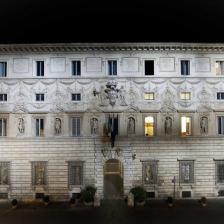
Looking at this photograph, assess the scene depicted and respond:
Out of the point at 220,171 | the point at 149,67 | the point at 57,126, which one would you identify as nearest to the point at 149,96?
the point at 149,67

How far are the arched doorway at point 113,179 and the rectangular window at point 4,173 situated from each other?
460 cm

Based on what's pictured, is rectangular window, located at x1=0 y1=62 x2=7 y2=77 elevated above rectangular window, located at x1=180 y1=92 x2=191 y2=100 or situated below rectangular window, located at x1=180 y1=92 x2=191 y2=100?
above

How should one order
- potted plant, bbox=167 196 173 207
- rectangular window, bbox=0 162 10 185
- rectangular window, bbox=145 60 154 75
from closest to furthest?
potted plant, bbox=167 196 173 207, rectangular window, bbox=0 162 10 185, rectangular window, bbox=145 60 154 75

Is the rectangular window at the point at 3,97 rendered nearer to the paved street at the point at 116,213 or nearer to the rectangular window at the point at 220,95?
the paved street at the point at 116,213

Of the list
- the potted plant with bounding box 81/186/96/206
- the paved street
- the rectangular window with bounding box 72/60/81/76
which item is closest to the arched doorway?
the paved street

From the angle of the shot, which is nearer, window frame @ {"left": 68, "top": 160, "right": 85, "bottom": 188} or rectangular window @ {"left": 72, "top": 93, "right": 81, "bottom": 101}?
window frame @ {"left": 68, "top": 160, "right": 85, "bottom": 188}

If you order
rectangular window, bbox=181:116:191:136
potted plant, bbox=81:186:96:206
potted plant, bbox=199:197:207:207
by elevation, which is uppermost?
rectangular window, bbox=181:116:191:136

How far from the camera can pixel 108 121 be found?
2453cm

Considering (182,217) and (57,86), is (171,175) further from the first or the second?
(57,86)

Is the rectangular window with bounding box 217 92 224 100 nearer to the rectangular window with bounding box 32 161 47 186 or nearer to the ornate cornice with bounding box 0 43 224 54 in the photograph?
the ornate cornice with bounding box 0 43 224 54

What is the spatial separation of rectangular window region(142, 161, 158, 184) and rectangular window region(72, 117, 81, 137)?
3.44 m

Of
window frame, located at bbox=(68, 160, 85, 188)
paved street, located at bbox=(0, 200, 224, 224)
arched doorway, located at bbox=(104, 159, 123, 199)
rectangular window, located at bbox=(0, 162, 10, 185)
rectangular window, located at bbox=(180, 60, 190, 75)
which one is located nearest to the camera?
paved street, located at bbox=(0, 200, 224, 224)

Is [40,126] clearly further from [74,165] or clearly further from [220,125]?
[220,125]

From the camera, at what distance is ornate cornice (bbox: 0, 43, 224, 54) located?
2439 centimetres
